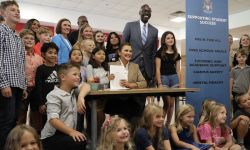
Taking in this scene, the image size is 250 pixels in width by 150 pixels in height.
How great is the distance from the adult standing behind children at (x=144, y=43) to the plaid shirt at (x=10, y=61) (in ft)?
6.07

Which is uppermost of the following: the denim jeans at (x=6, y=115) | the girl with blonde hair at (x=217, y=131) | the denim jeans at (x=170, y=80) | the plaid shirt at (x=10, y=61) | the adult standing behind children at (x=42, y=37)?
the adult standing behind children at (x=42, y=37)

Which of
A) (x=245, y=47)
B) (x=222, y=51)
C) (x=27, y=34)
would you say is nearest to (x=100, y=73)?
(x=27, y=34)

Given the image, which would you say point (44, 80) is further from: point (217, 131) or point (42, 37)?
point (217, 131)

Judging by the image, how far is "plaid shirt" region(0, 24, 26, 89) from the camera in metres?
2.50

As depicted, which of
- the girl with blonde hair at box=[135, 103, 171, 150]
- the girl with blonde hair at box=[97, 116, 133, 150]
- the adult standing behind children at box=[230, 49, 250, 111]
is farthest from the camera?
the adult standing behind children at box=[230, 49, 250, 111]

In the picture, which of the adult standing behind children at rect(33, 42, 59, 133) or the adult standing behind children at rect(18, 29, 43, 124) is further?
the adult standing behind children at rect(18, 29, 43, 124)

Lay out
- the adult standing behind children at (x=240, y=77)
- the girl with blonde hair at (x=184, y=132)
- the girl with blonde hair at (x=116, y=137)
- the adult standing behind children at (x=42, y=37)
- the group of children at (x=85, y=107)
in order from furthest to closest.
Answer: the adult standing behind children at (x=240, y=77) → the adult standing behind children at (x=42, y=37) → the girl with blonde hair at (x=184, y=132) → the girl with blonde hair at (x=116, y=137) → the group of children at (x=85, y=107)

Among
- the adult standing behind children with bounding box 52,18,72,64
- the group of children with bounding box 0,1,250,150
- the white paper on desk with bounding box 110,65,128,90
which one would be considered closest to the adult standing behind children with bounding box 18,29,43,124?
the group of children with bounding box 0,1,250,150

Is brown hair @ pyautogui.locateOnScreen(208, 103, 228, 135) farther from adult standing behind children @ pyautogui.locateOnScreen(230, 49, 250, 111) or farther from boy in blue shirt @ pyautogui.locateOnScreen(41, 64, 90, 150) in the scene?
boy in blue shirt @ pyautogui.locateOnScreen(41, 64, 90, 150)

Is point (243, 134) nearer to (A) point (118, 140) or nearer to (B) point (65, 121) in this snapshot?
(A) point (118, 140)

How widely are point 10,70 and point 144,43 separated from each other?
7.05 ft

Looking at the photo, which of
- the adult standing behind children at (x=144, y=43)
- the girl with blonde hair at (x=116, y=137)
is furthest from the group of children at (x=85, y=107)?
the adult standing behind children at (x=144, y=43)

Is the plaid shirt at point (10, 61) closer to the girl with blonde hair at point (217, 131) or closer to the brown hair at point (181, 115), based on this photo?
the brown hair at point (181, 115)

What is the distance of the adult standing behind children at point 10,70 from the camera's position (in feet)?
8.07
